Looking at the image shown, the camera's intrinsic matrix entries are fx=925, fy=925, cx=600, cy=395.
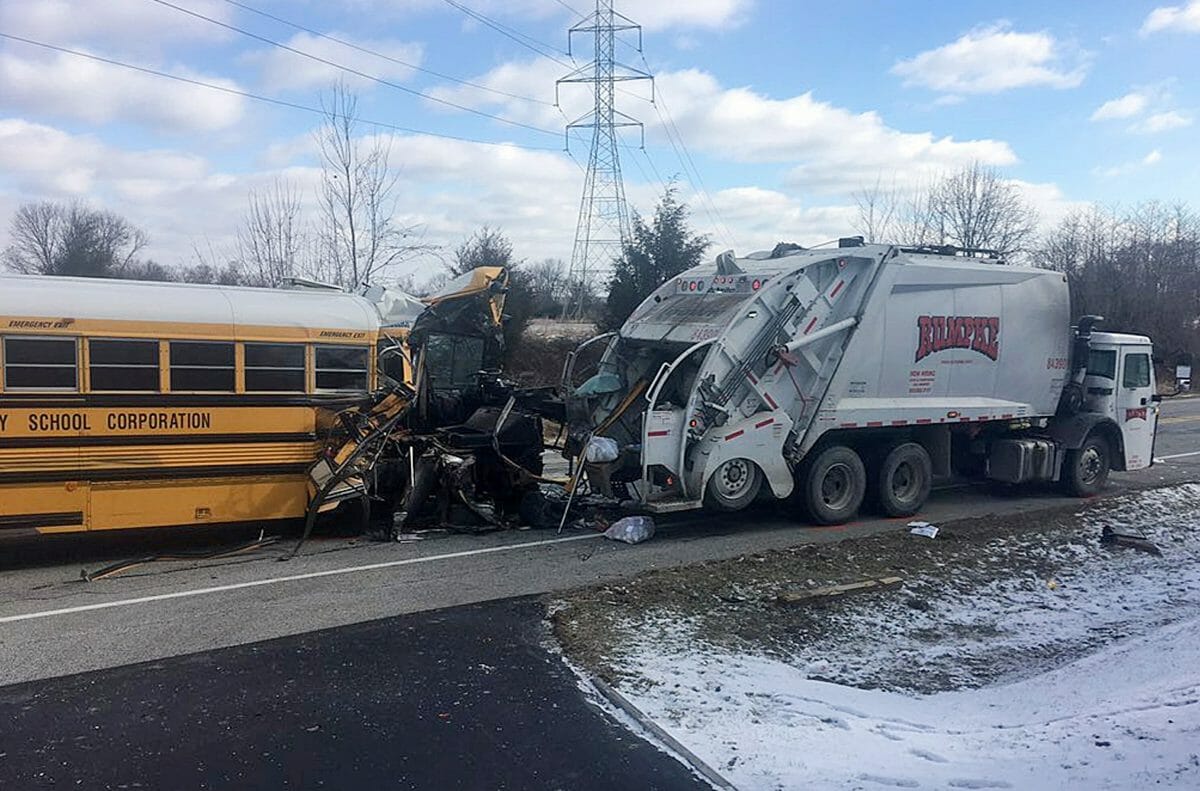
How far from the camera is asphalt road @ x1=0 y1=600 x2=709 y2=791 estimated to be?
4.50 m

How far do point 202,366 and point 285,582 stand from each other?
235 centimetres

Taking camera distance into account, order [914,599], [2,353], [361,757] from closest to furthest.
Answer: [361,757] → [914,599] → [2,353]

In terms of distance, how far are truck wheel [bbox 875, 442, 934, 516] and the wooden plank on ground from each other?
128 inches

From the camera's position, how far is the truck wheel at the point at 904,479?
11.1 metres

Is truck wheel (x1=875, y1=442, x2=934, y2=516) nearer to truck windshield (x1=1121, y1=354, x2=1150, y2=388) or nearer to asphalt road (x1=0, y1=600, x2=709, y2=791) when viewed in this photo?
truck windshield (x1=1121, y1=354, x2=1150, y2=388)

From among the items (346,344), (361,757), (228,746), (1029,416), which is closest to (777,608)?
(361,757)

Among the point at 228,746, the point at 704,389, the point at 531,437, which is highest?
the point at 704,389

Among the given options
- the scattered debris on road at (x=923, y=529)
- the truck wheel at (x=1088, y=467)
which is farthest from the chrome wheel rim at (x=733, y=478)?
the truck wheel at (x=1088, y=467)

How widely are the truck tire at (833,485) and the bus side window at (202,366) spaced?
6249mm

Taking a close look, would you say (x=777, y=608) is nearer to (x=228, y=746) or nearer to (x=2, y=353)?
(x=228, y=746)

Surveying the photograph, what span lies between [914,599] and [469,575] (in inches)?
150

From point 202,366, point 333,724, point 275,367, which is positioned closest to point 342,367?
point 275,367

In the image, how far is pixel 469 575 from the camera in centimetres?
831

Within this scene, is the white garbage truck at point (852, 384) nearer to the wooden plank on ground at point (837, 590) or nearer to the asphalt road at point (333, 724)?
the wooden plank on ground at point (837, 590)
